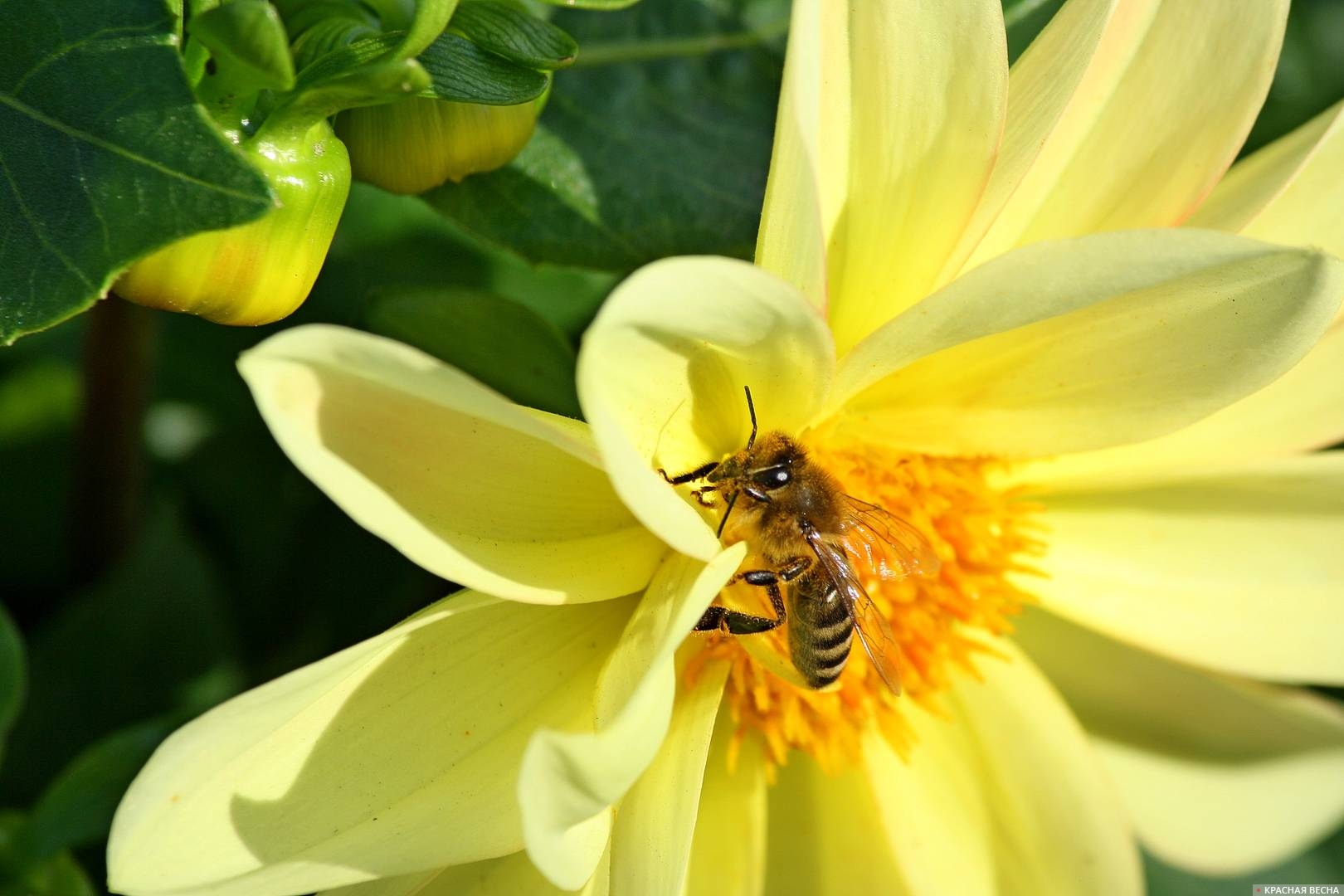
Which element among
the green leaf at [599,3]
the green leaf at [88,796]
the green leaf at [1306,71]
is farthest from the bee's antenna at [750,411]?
the green leaf at [1306,71]

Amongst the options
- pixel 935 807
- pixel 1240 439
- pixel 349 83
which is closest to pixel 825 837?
pixel 935 807

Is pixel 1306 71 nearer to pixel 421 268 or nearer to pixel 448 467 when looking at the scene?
pixel 421 268

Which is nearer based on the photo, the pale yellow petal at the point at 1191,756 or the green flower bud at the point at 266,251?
the green flower bud at the point at 266,251

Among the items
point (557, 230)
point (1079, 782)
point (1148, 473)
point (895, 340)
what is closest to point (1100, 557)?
point (1148, 473)

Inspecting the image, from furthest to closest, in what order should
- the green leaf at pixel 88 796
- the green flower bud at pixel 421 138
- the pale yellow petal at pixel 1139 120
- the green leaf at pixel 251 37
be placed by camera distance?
1. the green leaf at pixel 88 796
2. the pale yellow petal at pixel 1139 120
3. the green flower bud at pixel 421 138
4. the green leaf at pixel 251 37

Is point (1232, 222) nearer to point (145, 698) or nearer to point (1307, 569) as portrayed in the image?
point (1307, 569)

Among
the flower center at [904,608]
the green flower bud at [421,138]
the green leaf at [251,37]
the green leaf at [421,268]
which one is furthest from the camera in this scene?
the green leaf at [421,268]

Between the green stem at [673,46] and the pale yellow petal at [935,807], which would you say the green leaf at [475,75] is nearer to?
the green stem at [673,46]
